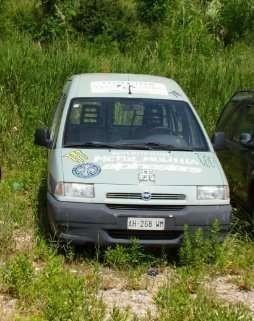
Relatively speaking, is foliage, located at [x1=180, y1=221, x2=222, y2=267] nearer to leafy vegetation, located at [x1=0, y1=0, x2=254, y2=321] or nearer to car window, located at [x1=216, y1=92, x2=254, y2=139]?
leafy vegetation, located at [x1=0, y1=0, x2=254, y2=321]

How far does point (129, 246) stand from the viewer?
6.65 meters

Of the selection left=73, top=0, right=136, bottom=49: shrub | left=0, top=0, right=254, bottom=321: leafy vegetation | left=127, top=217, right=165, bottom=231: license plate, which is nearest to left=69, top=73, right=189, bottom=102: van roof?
left=0, top=0, right=254, bottom=321: leafy vegetation

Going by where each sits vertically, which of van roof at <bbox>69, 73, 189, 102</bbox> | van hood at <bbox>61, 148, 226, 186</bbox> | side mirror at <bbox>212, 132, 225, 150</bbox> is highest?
van roof at <bbox>69, 73, 189, 102</bbox>

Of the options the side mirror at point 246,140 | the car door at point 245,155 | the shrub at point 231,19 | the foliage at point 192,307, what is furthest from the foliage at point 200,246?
the shrub at point 231,19

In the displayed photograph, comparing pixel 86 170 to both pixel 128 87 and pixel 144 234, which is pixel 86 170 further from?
pixel 128 87

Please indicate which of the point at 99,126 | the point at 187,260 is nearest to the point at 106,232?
the point at 187,260

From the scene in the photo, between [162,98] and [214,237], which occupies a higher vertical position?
[162,98]

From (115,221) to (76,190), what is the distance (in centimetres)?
49

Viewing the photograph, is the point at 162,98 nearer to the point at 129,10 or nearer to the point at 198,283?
the point at 198,283

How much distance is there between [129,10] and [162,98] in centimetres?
1668

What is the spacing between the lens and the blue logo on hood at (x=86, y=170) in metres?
6.78

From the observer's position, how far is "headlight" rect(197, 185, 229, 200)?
6770 millimetres

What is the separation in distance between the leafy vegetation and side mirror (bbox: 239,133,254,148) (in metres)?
1.23

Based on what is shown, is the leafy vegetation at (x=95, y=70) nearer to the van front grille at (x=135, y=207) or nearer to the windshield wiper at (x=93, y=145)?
the van front grille at (x=135, y=207)
